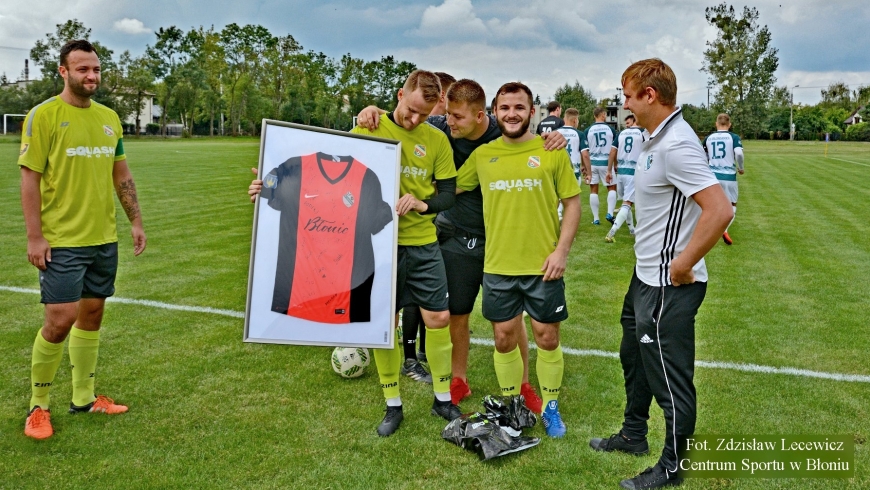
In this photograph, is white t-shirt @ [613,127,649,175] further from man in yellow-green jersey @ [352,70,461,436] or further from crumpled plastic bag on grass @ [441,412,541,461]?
crumpled plastic bag on grass @ [441,412,541,461]

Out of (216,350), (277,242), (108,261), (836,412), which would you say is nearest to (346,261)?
(277,242)

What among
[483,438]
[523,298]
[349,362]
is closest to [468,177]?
[523,298]

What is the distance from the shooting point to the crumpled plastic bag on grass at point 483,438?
3.67 metres

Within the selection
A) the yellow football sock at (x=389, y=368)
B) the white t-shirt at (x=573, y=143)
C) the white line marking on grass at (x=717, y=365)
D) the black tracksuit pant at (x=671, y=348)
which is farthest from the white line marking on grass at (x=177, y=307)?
the white t-shirt at (x=573, y=143)

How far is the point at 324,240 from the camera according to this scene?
4008mm

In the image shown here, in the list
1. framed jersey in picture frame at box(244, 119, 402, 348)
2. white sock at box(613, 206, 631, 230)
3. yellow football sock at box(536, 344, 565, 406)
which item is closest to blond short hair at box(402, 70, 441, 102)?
framed jersey in picture frame at box(244, 119, 402, 348)

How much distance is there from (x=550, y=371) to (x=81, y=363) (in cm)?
303

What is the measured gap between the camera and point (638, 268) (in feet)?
11.1

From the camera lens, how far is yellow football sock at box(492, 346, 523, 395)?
4.13 meters

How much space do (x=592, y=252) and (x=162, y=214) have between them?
8.85 metres

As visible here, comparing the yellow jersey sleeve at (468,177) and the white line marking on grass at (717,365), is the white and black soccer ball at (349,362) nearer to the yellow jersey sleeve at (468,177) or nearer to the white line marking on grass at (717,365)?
the white line marking on grass at (717,365)

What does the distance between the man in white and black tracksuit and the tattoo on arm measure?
326 centimetres

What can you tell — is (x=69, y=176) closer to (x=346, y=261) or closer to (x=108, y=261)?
(x=108, y=261)

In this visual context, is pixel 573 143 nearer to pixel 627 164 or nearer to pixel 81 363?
pixel 627 164
